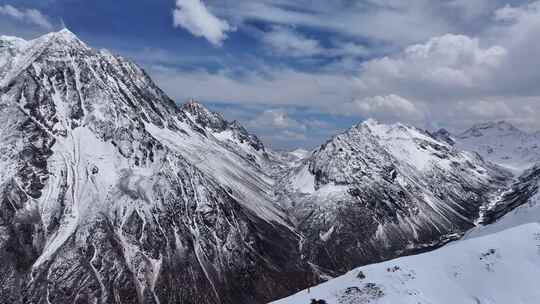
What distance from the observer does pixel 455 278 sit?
89.9 m

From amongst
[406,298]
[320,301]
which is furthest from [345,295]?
[406,298]

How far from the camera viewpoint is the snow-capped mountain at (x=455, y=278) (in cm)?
8388

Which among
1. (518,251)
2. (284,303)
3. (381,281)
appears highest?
(518,251)

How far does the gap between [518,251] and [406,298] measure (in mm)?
30694

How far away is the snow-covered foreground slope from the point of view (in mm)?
83812

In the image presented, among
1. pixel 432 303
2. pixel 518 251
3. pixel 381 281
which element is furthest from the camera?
pixel 518 251

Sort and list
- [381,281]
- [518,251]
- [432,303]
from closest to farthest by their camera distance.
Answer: [432,303] < [381,281] < [518,251]

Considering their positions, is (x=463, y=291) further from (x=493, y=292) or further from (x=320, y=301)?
(x=320, y=301)

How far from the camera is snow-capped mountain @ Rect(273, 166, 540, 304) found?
83.9 m

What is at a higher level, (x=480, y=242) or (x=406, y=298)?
(x=480, y=242)

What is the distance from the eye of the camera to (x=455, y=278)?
8994 cm

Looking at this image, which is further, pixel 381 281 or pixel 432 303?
pixel 381 281

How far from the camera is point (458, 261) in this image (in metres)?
95.1

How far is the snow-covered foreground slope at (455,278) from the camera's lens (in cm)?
8381
